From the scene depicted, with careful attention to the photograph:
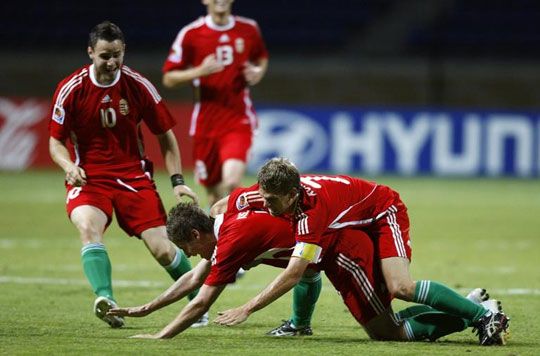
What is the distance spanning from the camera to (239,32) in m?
10.8

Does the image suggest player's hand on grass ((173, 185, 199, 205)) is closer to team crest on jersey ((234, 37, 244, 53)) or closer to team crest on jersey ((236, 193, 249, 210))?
team crest on jersey ((236, 193, 249, 210))

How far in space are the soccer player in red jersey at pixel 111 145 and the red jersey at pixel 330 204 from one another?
103 centimetres

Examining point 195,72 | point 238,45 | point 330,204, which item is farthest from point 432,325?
point 238,45

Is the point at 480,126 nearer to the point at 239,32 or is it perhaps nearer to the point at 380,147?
the point at 380,147

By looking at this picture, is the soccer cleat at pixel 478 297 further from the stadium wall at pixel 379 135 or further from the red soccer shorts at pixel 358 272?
the stadium wall at pixel 379 135

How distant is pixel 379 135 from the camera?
2059 cm

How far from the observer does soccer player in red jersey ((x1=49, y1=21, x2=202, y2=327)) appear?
7.52 meters

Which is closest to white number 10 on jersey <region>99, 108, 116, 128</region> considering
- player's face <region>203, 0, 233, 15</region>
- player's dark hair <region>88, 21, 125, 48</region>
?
player's dark hair <region>88, 21, 125, 48</region>

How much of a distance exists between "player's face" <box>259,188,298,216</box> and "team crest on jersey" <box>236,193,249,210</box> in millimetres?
267

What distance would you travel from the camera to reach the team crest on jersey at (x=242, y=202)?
21.5 ft

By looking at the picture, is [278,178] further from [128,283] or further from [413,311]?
[128,283]

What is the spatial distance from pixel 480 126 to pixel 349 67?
426cm

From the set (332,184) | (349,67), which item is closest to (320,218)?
(332,184)

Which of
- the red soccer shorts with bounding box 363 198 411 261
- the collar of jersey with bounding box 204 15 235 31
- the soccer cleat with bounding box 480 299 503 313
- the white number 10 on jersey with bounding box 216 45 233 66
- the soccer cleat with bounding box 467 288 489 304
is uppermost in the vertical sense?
the collar of jersey with bounding box 204 15 235 31
